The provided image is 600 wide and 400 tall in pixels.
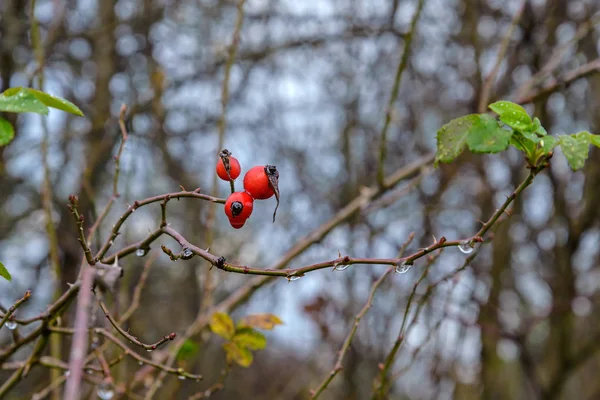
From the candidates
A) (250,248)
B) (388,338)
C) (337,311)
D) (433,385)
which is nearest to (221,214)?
(250,248)

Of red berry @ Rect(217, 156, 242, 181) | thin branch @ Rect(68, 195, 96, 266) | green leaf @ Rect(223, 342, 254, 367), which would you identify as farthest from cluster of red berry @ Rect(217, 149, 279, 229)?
green leaf @ Rect(223, 342, 254, 367)

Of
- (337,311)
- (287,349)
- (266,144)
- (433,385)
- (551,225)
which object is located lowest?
(433,385)

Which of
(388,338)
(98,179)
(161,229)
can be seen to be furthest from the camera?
(98,179)

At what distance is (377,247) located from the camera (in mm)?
3461

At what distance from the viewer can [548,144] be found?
3.25ft

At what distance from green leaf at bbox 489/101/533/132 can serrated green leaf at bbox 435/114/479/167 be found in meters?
0.06

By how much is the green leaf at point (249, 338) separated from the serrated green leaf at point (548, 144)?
2.66 feet

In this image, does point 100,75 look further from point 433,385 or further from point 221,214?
point 433,385

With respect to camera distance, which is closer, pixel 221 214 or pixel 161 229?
pixel 161 229

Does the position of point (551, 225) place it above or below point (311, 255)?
above

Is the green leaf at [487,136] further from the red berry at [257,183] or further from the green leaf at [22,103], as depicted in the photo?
the green leaf at [22,103]

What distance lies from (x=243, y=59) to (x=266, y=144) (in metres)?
0.67

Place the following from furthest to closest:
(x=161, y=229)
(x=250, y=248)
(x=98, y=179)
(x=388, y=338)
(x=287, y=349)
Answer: (x=287, y=349)
(x=250, y=248)
(x=98, y=179)
(x=388, y=338)
(x=161, y=229)

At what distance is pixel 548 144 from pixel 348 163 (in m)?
2.96
